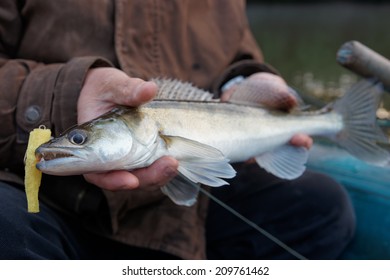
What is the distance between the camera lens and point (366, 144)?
1.89 metres

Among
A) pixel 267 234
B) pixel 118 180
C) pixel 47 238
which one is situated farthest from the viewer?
pixel 267 234

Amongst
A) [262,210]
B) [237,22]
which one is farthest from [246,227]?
[237,22]

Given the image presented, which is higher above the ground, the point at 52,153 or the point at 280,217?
the point at 52,153

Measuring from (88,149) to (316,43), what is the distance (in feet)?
36.8

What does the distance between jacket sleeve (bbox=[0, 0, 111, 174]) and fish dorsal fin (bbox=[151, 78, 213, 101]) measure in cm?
19

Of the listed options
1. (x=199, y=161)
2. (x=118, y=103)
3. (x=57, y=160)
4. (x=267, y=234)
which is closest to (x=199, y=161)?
(x=199, y=161)

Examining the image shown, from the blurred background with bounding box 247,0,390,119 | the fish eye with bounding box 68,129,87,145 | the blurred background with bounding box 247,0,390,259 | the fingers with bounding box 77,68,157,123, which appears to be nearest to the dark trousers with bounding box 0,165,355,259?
the blurred background with bounding box 247,0,390,259

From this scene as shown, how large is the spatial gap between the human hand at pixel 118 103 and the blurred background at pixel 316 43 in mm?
1230

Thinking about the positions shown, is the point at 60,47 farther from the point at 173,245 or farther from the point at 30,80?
the point at 173,245

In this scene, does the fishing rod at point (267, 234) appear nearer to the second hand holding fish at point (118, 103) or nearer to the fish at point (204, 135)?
the fish at point (204, 135)

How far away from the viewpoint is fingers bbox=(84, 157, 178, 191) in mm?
1330

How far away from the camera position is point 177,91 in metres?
1.60

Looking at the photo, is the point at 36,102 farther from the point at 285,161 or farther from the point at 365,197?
the point at 365,197

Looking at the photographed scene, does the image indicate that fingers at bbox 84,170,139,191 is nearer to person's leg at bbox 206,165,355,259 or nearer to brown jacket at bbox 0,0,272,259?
brown jacket at bbox 0,0,272,259
